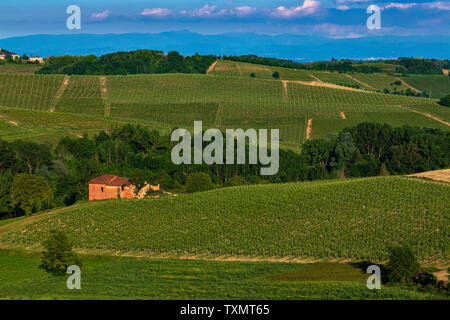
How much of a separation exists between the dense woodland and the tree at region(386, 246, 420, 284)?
2999cm

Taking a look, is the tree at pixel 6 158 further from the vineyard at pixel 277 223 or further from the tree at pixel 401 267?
the tree at pixel 401 267

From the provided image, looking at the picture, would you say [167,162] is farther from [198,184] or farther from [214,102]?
[214,102]

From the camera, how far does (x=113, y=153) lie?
3031 inches

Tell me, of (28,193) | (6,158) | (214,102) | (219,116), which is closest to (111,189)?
(28,193)

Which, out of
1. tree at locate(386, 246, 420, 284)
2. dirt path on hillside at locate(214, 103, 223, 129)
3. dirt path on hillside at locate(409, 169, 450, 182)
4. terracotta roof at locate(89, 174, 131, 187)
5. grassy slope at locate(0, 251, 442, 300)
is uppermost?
dirt path on hillside at locate(214, 103, 223, 129)

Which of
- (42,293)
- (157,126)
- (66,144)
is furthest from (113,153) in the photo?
(42,293)

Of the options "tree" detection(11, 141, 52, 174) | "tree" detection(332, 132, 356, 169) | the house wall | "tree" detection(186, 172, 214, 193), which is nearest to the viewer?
the house wall

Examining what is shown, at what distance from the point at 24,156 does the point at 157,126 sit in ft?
108

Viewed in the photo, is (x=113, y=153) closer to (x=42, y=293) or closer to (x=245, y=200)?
(x=245, y=200)

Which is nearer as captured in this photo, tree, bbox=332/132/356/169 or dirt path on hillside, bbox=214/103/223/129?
tree, bbox=332/132/356/169

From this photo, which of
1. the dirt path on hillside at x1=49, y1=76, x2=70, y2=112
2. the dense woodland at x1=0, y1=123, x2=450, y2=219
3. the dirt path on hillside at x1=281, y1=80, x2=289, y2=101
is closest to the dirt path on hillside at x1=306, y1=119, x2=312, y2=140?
the dense woodland at x1=0, y1=123, x2=450, y2=219

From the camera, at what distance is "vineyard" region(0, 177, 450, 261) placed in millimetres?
40531

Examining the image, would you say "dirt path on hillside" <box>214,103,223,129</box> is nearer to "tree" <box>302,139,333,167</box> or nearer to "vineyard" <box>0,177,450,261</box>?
"tree" <box>302,139,333,167</box>

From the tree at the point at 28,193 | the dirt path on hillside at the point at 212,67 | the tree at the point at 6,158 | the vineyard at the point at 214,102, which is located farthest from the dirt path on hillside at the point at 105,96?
the tree at the point at 28,193
